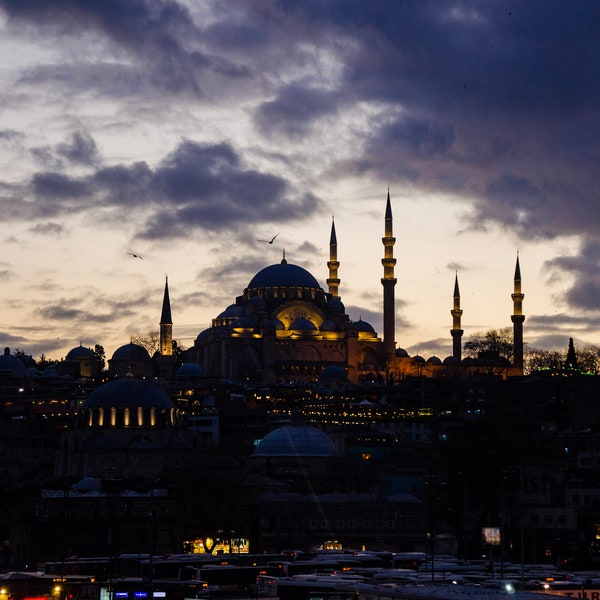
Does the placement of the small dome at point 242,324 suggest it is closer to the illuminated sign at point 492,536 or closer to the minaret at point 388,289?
the minaret at point 388,289

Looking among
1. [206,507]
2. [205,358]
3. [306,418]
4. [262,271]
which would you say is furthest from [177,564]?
[262,271]

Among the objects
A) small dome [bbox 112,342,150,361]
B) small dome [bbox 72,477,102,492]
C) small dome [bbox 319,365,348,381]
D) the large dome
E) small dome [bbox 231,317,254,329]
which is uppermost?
the large dome

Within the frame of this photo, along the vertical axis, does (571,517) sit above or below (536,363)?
below

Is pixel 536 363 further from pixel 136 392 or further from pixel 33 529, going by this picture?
pixel 33 529

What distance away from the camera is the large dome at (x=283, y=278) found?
7023 inches

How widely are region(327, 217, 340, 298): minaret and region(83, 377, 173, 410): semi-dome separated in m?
59.0

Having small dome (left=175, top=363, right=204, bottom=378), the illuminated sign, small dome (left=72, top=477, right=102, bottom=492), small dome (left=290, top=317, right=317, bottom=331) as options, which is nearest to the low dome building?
small dome (left=72, top=477, right=102, bottom=492)

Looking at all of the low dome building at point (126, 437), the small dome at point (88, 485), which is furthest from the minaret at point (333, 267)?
the small dome at point (88, 485)

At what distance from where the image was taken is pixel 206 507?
96688 millimetres

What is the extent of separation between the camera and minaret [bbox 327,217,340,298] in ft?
601

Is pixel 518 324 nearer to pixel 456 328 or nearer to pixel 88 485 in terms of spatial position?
pixel 456 328

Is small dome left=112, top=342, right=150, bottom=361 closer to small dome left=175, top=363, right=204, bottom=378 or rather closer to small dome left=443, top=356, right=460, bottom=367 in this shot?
small dome left=175, top=363, right=204, bottom=378

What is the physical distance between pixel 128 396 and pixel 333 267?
63479 millimetres

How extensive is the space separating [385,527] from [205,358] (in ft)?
242
